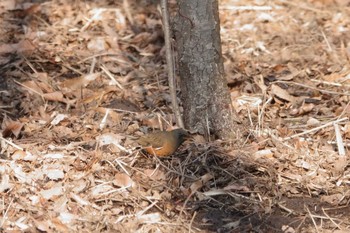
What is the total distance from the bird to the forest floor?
2.2 inches

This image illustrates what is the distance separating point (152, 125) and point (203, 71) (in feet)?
2.07

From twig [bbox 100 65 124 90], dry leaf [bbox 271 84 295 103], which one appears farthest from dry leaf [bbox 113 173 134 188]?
dry leaf [bbox 271 84 295 103]

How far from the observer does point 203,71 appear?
521cm

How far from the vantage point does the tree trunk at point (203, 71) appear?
5.10 metres

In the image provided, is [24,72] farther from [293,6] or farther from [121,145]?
[293,6]

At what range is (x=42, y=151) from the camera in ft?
16.9

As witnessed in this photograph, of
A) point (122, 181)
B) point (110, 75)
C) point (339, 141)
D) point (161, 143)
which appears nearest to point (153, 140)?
point (161, 143)

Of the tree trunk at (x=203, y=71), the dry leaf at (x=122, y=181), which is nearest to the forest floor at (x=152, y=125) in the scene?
the dry leaf at (x=122, y=181)

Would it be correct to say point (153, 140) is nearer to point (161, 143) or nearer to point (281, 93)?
point (161, 143)

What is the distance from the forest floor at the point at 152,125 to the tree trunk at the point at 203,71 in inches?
7.8

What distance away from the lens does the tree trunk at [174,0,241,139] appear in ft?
16.7

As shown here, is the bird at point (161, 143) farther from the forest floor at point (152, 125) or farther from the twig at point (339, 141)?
the twig at point (339, 141)

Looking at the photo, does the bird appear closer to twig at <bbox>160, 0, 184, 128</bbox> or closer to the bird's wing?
the bird's wing

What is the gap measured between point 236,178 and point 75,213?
1.08 m
